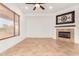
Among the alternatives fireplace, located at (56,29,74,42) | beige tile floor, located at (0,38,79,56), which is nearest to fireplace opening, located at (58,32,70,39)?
fireplace, located at (56,29,74,42)

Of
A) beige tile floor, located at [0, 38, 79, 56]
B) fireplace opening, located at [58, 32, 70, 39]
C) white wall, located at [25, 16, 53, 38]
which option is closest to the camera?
beige tile floor, located at [0, 38, 79, 56]

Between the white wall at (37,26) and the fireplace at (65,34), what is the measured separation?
1.99 metres

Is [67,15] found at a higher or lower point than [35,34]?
higher

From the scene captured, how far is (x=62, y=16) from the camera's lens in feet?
30.5

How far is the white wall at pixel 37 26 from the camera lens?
1167 cm

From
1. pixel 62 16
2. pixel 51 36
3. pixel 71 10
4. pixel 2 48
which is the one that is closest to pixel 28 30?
pixel 51 36

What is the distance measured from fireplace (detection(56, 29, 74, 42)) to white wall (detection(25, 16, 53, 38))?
199 centimetres

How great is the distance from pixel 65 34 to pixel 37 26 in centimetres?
365

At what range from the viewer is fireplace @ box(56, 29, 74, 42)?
320 inches

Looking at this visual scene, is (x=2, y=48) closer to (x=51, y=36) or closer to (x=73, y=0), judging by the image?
(x=73, y=0)

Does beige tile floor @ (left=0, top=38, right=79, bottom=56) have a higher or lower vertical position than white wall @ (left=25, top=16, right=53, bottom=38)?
lower

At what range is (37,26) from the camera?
11.8 m

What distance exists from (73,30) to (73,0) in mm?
5076

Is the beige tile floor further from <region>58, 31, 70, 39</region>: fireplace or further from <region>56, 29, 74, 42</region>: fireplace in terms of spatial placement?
<region>58, 31, 70, 39</region>: fireplace
